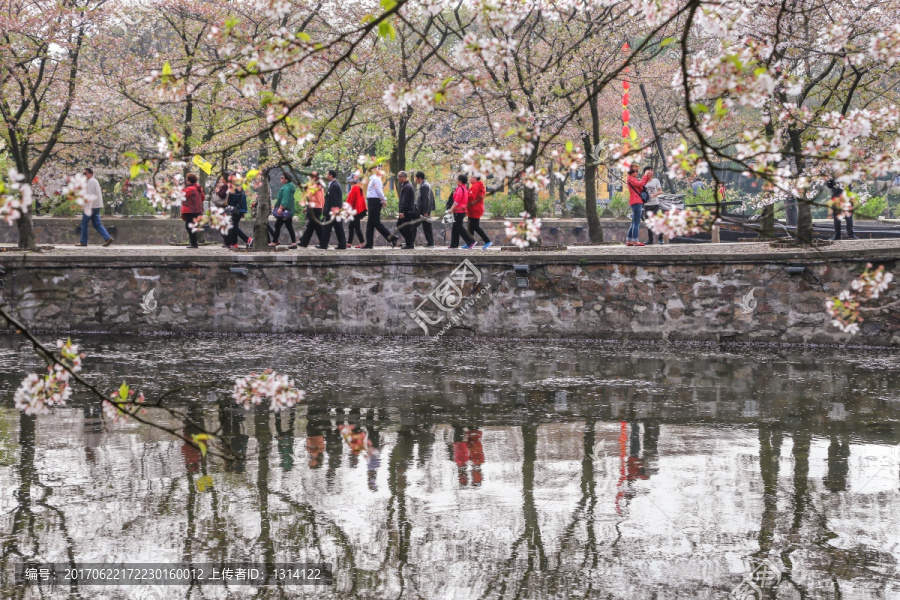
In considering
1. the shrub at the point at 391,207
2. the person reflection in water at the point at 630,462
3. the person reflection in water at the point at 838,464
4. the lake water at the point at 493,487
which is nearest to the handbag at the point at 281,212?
the lake water at the point at 493,487

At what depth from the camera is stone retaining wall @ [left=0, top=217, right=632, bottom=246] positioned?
24953 mm

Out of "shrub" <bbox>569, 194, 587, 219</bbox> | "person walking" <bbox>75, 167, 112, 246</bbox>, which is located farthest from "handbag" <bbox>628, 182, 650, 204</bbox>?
"person walking" <bbox>75, 167, 112, 246</bbox>

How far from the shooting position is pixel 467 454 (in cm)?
777

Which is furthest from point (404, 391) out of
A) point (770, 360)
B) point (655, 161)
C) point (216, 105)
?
point (655, 161)

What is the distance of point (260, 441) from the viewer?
324 inches

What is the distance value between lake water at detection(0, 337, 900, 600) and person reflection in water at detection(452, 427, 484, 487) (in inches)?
1.4

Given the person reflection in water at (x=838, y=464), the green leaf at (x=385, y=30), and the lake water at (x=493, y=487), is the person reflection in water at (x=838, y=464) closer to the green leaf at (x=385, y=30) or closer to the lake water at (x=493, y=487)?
the lake water at (x=493, y=487)

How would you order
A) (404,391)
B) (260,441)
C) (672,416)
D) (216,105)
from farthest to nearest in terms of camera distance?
1. (216,105)
2. (404,391)
3. (672,416)
4. (260,441)

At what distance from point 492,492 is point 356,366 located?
20.1ft

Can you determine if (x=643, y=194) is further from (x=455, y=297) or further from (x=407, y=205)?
(x=455, y=297)

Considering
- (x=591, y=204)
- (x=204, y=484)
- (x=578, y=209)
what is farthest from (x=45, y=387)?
(x=578, y=209)

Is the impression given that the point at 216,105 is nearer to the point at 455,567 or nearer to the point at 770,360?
the point at 770,360

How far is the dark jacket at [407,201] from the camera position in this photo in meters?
17.4

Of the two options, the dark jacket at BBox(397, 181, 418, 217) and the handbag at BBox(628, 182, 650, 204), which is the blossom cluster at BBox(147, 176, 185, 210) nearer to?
the dark jacket at BBox(397, 181, 418, 217)
